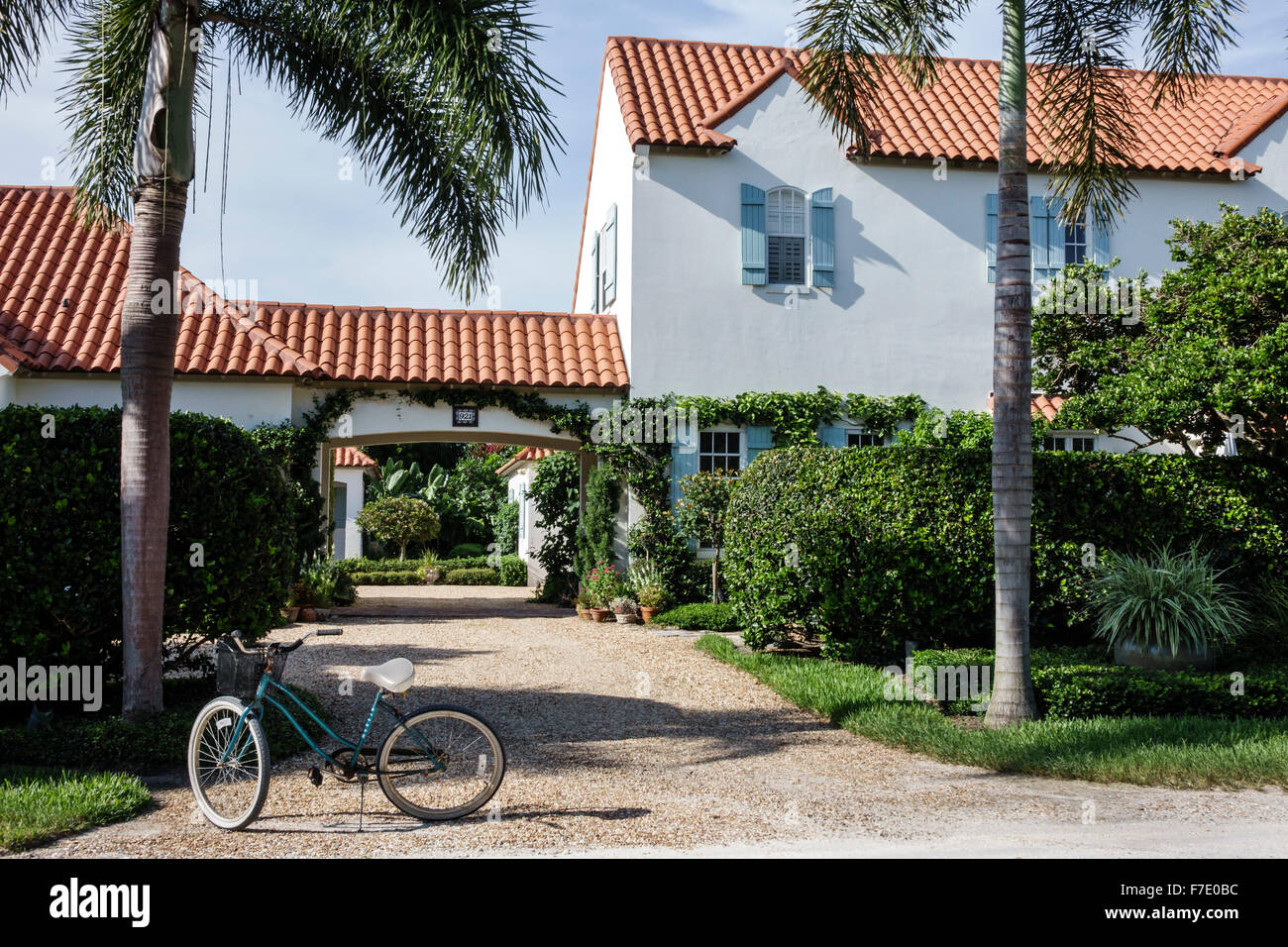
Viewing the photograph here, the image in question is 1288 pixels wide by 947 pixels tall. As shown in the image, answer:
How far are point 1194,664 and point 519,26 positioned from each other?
313 inches

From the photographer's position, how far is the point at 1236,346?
10.8 metres

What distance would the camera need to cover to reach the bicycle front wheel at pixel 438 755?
19.4 ft

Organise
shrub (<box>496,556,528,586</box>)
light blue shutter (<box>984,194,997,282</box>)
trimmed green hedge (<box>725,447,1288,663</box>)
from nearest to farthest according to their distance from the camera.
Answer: trimmed green hedge (<box>725,447,1288,663</box>)
light blue shutter (<box>984,194,997,282</box>)
shrub (<box>496,556,528,586</box>)

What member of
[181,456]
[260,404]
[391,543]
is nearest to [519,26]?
[181,456]

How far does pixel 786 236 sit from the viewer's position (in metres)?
17.0

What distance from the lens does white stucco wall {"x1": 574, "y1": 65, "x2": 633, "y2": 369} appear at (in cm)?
1688

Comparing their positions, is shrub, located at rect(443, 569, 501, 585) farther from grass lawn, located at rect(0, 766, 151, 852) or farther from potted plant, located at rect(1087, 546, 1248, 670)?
grass lawn, located at rect(0, 766, 151, 852)

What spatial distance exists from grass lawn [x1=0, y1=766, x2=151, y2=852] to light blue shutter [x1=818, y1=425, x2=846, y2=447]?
12.2 metres

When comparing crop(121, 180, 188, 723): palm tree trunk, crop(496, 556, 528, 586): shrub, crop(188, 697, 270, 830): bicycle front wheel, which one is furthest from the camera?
crop(496, 556, 528, 586): shrub

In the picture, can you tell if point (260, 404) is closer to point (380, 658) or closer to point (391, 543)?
point (380, 658)

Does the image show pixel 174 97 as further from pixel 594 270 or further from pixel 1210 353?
pixel 594 270

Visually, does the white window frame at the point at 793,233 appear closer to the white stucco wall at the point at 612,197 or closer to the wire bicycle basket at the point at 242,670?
the white stucco wall at the point at 612,197

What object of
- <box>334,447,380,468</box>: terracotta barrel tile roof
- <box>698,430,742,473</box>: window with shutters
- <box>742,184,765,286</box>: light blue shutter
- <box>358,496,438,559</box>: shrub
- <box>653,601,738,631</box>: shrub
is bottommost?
<box>653,601,738,631</box>: shrub

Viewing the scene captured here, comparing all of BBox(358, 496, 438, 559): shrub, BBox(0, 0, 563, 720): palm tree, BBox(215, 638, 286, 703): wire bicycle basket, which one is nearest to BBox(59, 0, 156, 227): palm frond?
BBox(0, 0, 563, 720): palm tree
